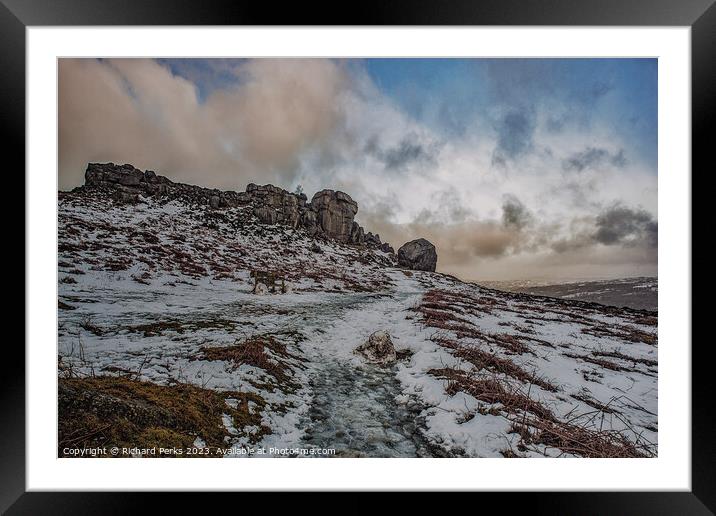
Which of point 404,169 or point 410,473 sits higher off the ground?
point 404,169

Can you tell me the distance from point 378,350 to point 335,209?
4.09m

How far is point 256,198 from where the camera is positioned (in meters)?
7.19

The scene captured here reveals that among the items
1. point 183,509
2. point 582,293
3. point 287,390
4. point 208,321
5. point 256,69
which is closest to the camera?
point 183,509

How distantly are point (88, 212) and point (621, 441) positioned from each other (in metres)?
7.95

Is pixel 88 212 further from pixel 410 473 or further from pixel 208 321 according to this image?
pixel 410 473

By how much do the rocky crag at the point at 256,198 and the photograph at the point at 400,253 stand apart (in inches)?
10.6

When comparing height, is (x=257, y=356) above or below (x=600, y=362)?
above

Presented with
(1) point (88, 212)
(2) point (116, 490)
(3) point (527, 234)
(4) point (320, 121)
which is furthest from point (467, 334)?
(1) point (88, 212)

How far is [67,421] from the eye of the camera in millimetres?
2355

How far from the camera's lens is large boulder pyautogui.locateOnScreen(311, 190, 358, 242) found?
4.68 meters
